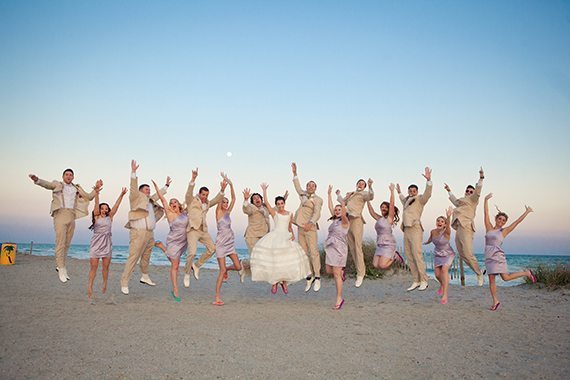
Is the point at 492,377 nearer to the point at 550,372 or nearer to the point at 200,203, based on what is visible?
the point at 550,372

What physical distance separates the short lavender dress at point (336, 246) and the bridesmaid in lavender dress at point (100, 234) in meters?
5.29

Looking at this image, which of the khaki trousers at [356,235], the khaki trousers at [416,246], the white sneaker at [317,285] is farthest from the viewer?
the khaki trousers at [356,235]

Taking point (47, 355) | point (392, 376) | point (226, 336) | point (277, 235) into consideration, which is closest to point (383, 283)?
point (277, 235)

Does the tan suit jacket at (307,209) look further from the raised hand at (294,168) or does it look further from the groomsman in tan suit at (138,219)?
the groomsman in tan suit at (138,219)

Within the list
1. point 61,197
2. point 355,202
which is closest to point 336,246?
point 355,202

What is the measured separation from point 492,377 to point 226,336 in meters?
4.15

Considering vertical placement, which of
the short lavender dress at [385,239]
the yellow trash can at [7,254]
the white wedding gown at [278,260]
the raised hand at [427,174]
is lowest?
the yellow trash can at [7,254]

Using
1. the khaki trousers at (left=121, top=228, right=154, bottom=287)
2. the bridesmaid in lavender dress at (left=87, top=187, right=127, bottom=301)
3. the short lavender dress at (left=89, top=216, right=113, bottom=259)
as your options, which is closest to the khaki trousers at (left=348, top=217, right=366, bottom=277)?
the khaki trousers at (left=121, top=228, right=154, bottom=287)

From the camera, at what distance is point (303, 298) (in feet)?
42.1

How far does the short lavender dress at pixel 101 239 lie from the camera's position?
10.7m

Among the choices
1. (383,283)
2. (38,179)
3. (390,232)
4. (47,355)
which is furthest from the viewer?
(383,283)

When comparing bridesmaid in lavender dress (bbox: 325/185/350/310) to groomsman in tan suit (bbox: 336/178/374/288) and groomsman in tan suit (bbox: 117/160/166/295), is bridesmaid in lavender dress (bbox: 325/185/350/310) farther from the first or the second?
groomsman in tan suit (bbox: 117/160/166/295)

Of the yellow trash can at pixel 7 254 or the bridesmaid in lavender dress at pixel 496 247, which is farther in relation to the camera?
the yellow trash can at pixel 7 254

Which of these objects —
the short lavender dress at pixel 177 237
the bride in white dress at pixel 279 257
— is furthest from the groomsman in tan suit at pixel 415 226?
the short lavender dress at pixel 177 237
